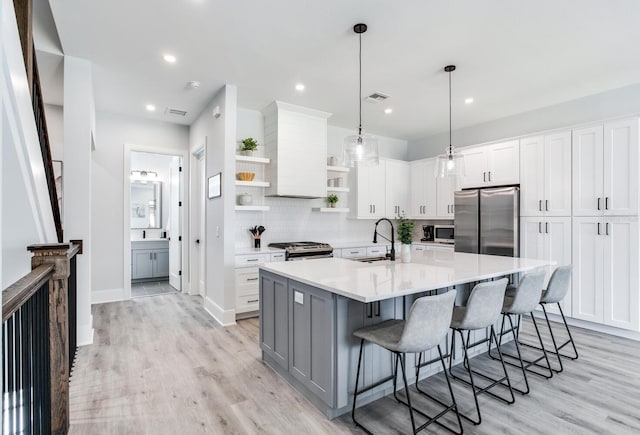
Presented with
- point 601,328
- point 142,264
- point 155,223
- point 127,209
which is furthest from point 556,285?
point 155,223

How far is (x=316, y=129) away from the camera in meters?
5.04

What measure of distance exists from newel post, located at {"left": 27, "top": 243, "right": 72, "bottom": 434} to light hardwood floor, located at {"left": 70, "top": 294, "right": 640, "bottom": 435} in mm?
194

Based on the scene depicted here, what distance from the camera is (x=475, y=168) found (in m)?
5.27

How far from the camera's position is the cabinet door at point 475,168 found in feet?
16.9

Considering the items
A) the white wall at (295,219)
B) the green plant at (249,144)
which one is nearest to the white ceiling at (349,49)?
the white wall at (295,219)

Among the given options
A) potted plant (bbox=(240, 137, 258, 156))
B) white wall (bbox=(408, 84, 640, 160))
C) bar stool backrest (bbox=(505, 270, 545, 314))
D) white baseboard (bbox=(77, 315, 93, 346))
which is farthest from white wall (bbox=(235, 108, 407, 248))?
bar stool backrest (bbox=(505, 270, 545, 314))

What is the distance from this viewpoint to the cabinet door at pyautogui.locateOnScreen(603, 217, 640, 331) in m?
3.70

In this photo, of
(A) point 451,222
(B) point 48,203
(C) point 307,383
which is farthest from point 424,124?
(B) point 48,203

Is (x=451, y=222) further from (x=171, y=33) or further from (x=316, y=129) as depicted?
(x=171, y=33)

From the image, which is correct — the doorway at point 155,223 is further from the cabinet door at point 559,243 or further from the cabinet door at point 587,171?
the cabinet door at point 587,171

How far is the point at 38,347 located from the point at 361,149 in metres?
2.59

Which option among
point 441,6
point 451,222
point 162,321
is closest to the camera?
point 441,6

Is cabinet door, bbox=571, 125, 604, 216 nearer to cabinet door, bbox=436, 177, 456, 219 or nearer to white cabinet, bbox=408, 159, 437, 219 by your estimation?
cabinet door, bbox=436, 177, 456, 219

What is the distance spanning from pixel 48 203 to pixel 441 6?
3527mm
